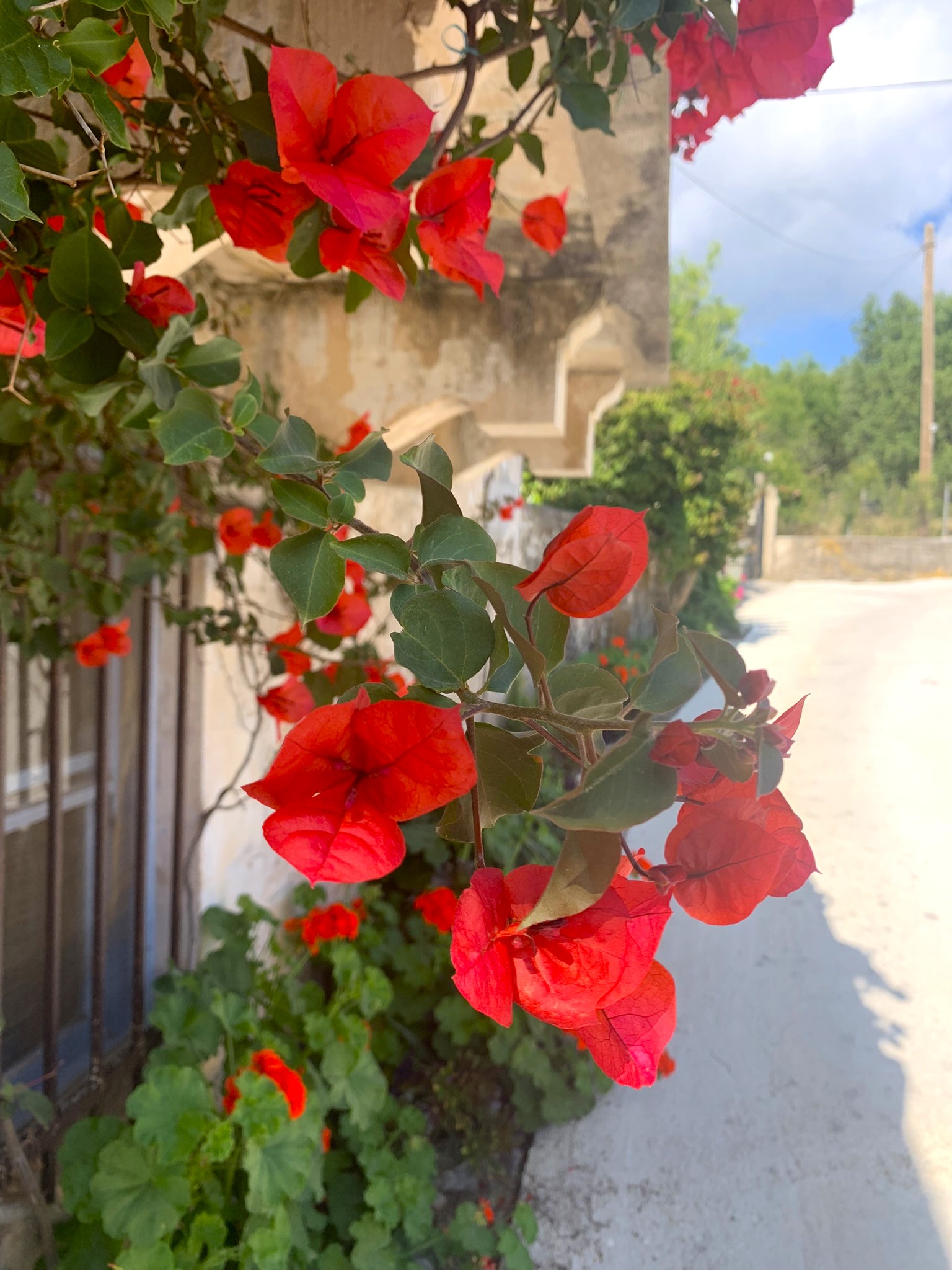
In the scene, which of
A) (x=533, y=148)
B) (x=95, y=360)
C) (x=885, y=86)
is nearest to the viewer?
(x=95, y=360)

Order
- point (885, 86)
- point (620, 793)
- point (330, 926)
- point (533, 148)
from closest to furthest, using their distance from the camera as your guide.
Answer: point (620, 793) < point (533, 148) < point (885, 86) < point (330, 926)

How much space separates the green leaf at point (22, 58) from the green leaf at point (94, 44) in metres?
0.03

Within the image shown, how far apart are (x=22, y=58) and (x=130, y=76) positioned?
306 mm

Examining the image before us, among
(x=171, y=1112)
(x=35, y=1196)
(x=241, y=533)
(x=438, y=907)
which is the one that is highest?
(x=241, y=533)

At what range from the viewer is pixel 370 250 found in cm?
42

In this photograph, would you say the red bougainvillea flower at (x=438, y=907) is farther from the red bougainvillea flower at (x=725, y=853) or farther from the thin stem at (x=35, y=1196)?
the red bougainvillea flower at (x=725, y=853)

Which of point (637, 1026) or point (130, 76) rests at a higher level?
point (130, 76)

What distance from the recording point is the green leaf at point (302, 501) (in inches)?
11.7

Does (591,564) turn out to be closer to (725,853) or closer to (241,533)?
(725,853)

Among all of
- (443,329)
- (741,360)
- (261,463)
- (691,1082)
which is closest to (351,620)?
(443,329)

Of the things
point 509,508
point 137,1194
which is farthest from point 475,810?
point 509,508

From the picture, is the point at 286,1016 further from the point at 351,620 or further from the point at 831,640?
the point at 831,640

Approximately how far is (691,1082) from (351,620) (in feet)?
2.06

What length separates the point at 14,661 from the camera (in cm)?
124
